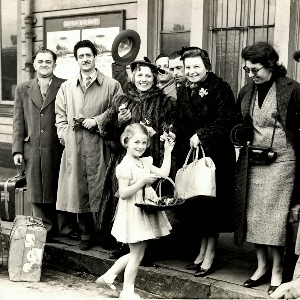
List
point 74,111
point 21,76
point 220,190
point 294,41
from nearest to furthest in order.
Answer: point 220,190 < point 74,111 < point 294,41 < point 21,76

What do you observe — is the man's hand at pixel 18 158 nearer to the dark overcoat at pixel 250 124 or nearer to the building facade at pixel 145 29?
the dark overcoat at pixel 250 124

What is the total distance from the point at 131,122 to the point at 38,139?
1308mm

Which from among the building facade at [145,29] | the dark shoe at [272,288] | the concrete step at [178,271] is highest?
the building facade at [145,29]

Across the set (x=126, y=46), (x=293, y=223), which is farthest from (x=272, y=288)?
(x=126, y=46)

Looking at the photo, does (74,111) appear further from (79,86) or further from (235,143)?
(235,143)

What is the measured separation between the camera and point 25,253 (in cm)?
478

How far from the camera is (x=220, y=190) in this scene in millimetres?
4297

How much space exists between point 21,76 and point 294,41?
17.7 feet

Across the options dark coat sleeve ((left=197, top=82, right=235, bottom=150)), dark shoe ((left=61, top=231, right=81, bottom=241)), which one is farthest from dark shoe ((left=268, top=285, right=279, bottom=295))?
dark shoe ((left=61, top=231, right=81, bottom=241))

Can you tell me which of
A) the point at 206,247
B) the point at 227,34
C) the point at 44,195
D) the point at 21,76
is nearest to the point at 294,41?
the point at 227,34

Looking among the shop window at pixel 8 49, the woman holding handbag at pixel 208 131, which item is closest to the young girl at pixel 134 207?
the woman holding handbag at pixel 208 131

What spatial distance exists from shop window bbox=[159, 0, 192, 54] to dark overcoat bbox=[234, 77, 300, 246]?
3.39 meters

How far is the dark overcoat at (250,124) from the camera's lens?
3.93 m

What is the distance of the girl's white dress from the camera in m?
3.98
